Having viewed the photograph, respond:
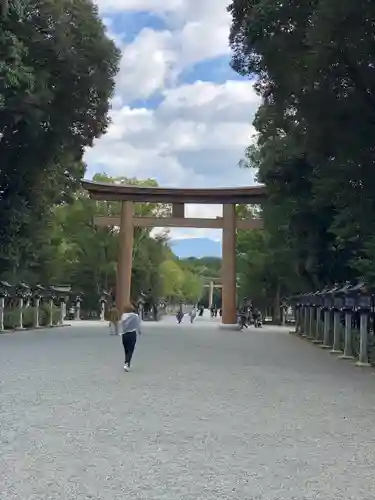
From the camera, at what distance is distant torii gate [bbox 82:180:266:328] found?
4562cm

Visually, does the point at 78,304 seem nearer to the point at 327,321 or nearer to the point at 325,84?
the point at 327,321

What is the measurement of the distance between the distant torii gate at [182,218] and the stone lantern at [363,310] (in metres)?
25.5

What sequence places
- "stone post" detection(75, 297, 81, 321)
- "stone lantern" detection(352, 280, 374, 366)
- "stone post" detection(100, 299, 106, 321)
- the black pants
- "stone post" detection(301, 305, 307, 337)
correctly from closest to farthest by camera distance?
1. the black pants
2. "stone lantern" detection(352, 280, 374, 366)
3. "stone post" detection(301, 305, 307, 337)
4. "stone post" detection(100, 299, 106, 321)
5. "stone post" detection(75, 297, 81, 321)

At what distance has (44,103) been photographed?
2412cm

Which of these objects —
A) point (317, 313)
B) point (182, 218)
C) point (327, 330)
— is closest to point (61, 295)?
point (182, 218)

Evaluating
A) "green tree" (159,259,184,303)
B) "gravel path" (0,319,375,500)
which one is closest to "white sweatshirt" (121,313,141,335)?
"gravel path" (0,319,375,500)

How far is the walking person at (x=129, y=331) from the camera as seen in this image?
1481 cm

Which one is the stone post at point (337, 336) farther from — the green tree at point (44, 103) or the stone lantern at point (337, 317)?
the green tree at point (44, 103)

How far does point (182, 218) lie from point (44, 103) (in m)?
22.9

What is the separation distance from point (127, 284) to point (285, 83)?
32.6 metres

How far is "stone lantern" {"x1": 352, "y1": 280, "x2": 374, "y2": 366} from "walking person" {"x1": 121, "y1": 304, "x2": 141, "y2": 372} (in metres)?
5.65

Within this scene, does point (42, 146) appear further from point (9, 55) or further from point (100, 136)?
point (9, 55)

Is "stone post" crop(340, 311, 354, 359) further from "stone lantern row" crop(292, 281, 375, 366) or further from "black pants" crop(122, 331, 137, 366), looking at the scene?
"black pants" crop(122, 331, 137, 366)

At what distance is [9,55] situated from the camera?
19031 millimetres
